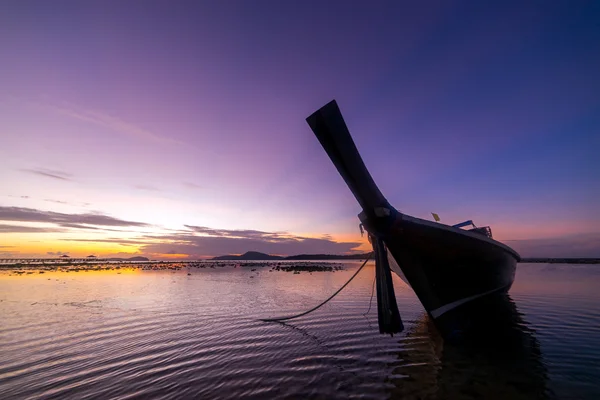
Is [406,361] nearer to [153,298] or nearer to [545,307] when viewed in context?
[545,307]

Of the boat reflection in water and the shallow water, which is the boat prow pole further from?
the shallow water

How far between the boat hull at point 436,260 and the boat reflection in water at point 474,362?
0.95 m

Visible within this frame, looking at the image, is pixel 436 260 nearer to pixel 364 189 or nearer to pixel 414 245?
pixel 414 245

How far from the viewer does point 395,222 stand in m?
8.50

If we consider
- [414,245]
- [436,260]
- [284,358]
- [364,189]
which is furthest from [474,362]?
[364,189]

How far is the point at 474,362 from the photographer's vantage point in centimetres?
761

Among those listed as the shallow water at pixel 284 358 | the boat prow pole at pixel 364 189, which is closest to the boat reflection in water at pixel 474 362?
the shallow water at pixel 284 358

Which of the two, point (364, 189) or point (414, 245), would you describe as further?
point (414, 245)

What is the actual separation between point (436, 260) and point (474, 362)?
3.11 m

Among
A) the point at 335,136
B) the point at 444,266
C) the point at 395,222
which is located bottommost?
the point at 444,266

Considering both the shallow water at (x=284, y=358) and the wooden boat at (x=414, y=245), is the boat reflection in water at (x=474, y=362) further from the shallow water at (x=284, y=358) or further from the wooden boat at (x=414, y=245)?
the wooden boat at (x=414, y=245)

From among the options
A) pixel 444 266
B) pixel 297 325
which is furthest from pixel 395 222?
pixel 297 325

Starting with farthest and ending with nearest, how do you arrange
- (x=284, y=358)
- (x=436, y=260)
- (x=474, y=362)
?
(x=436, y=260)
(x=284, y=358)
(x=474, y=362)

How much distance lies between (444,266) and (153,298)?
842 inches
